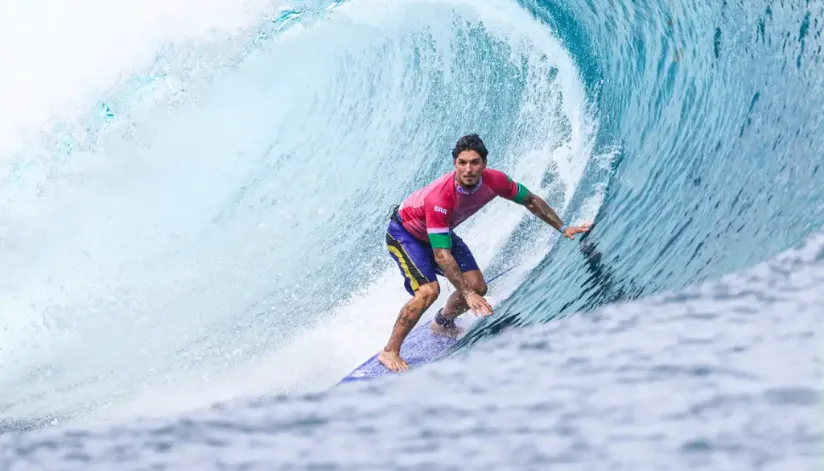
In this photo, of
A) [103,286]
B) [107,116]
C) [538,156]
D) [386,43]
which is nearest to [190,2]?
[107,116]

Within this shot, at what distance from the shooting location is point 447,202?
4594 millimetres

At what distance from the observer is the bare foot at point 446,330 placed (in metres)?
5.22

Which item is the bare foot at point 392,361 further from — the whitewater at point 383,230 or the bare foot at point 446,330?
the bare foot at point 446,330

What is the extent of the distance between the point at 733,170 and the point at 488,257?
2159mm

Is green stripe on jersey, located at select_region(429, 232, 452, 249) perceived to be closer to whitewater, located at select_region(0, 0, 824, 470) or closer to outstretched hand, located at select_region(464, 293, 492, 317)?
outstretched hand, located at select_region(464, 293, 492, 317)

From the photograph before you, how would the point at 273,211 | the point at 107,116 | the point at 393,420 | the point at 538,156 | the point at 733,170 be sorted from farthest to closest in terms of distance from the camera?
the point at 107,116, the point at 273,211, the point at 538,156, the point at 733,170, the point at 393,420

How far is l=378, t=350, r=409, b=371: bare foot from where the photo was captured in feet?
15.5

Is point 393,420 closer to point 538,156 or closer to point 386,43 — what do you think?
point 538,156

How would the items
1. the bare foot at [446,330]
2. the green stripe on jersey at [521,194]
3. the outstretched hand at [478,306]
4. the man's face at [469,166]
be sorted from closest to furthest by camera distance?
the outstretched hand at [478,306], the man's face at [469,166], the green stripe on jersey at [521,194], the bare foot at [446,330]

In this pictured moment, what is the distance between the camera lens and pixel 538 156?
285 inches

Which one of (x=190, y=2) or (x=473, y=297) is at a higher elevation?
(x=190, y=2)

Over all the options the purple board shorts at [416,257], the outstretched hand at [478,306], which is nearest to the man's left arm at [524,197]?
the purple board shorts at [416,257]

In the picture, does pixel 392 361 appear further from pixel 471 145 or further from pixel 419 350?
pixel 471 145

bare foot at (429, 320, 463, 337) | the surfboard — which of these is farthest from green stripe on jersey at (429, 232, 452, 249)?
bare foot at (429, 320, 463, 337)
